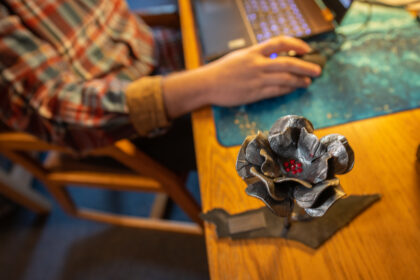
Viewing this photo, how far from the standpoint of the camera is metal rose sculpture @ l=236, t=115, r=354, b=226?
0.26 metres

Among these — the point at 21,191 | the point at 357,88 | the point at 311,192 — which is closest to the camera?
the point at 311,192

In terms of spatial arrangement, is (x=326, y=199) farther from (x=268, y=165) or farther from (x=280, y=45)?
(x=280, y=45)

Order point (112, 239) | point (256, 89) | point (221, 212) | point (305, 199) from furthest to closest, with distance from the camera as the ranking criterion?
point (112, 239)
point (256, 89)
point (221, 212)
point (305, 199)

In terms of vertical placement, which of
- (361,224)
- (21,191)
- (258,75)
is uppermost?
(258,75)

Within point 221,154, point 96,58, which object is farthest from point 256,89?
point 96,58

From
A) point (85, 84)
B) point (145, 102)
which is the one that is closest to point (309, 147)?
point (145, 102)

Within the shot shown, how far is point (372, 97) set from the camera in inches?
18.9

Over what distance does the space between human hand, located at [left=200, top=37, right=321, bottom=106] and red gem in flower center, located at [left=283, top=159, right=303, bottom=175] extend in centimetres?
24

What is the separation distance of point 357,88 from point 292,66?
0.13m

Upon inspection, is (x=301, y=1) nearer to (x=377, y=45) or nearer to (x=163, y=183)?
(x=377, y=45)

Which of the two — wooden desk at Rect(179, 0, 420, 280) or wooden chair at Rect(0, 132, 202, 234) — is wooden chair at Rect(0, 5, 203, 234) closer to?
wooden chair at Rect(0, 132, 202, 234)

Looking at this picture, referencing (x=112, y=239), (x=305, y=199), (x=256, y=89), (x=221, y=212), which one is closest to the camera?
(x=305, y=199)

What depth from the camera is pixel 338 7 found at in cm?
56

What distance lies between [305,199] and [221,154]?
22cm
